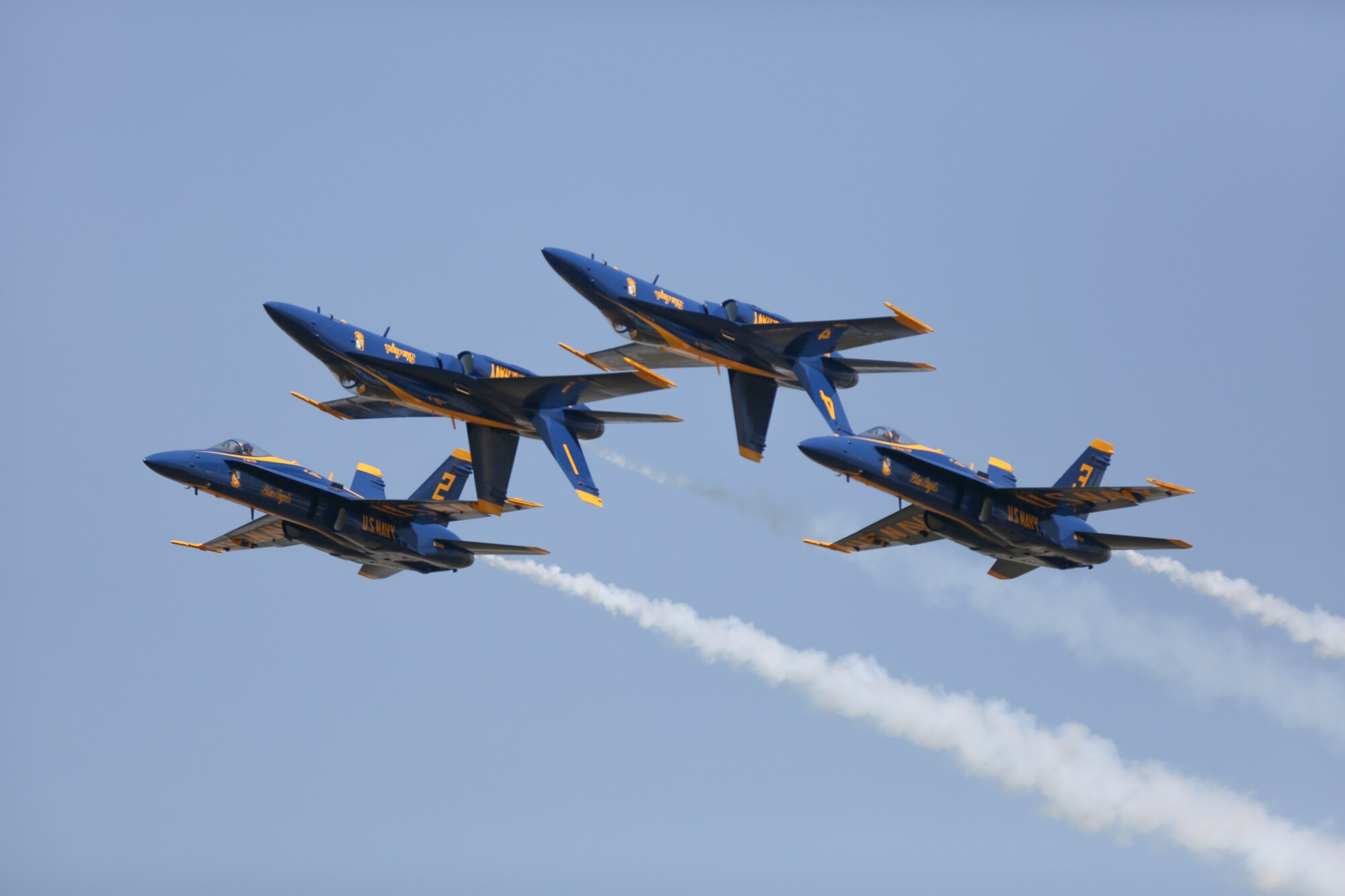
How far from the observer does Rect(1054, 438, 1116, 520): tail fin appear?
217ft

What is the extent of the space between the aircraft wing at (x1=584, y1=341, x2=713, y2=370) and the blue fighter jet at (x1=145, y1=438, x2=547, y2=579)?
670 centimetres

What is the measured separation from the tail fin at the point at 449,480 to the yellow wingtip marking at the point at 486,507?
396 cm

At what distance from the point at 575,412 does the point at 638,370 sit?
301 centimetres

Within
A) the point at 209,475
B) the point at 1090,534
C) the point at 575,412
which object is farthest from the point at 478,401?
the point at 1090,534

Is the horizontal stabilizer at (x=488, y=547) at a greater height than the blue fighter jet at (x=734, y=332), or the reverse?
the blue fighter jet at (x=734, y=332)

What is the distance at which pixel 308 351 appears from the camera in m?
63.5

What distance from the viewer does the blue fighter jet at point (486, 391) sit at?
209ft

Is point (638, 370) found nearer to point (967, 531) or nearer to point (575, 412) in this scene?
point (575, 412)

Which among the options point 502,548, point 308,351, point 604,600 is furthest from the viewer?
point 604,600

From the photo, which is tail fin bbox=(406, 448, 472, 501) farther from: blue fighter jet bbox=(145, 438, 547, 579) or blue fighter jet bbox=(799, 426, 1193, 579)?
blue fighter jet bbox=(799, 426, 1193, 579)

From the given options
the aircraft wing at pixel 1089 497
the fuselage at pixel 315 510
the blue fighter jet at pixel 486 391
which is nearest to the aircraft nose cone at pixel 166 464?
the fuselage at pixel 315 510

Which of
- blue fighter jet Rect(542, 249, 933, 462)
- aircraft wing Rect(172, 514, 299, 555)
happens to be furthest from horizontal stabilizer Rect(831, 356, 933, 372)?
aircraft wing Rect(172, 514, 299, 555)

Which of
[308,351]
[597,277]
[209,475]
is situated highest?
[597,277]

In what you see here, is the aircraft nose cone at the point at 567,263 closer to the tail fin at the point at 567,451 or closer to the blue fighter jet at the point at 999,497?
the tail fin at the point at 567,451
